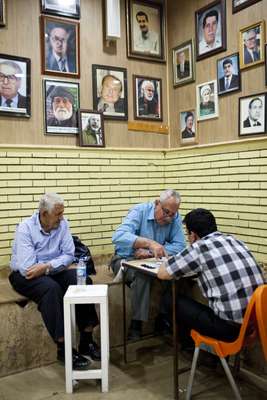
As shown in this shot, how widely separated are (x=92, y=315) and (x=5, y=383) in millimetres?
733

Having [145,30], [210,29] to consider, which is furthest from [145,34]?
[210,29]

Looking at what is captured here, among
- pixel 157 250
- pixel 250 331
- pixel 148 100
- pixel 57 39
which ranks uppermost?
pixel 57 39

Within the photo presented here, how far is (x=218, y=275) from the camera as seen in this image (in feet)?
7.28

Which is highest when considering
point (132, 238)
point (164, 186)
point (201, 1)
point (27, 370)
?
point (201, 1)

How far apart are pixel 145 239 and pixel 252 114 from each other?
1.41 metres

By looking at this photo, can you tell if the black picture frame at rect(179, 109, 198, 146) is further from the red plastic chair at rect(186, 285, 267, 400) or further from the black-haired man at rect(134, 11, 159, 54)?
the red plastic chair at rect(186, 285, 267, 400)

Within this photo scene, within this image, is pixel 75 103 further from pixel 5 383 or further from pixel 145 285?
pixel 5 383

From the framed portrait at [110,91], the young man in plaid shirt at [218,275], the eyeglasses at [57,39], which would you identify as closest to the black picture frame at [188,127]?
the framed portrait at [110,91]

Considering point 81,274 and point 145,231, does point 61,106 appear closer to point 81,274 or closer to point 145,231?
point 145,231

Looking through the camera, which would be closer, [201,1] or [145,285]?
[145,285]

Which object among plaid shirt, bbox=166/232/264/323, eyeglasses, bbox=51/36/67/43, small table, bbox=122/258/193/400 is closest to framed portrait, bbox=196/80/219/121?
eyeglasses, bbox=51/36/67/43

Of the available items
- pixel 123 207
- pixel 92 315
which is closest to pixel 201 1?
pixel 123 207

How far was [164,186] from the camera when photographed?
450cm

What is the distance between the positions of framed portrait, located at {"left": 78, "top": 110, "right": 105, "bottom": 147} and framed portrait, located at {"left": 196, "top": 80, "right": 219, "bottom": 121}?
99cm
